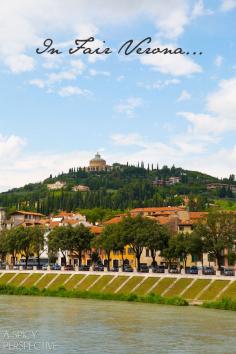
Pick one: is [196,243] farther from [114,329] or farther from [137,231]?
[114,329]

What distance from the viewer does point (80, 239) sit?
121m

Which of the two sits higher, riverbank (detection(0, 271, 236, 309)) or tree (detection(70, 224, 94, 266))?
tree (detection(70, 224, 94, 266))

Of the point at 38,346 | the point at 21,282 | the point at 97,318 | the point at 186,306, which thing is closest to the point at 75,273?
the point at 21,282

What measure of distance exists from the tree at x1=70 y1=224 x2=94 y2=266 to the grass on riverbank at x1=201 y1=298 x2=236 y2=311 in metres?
46.6

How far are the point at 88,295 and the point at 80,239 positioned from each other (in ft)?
95.0

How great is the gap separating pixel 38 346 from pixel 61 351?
8.65 feet

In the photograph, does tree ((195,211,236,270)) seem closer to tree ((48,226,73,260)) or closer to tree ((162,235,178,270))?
tree ((162,235,178,270))

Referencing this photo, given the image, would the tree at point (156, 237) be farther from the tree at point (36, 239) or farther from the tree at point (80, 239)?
the tree at point (36, 239)

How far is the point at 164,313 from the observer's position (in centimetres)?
7125

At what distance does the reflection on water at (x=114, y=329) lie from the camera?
4969 centimetres

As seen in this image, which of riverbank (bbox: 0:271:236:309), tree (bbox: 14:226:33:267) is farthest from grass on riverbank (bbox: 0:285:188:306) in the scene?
tree (bbox: 14:226:33:267)

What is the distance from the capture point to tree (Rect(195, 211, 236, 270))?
9588 centimetres

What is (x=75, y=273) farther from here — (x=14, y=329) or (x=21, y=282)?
(x=14, y=329)

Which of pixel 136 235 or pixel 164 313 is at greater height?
pixel 136 235
